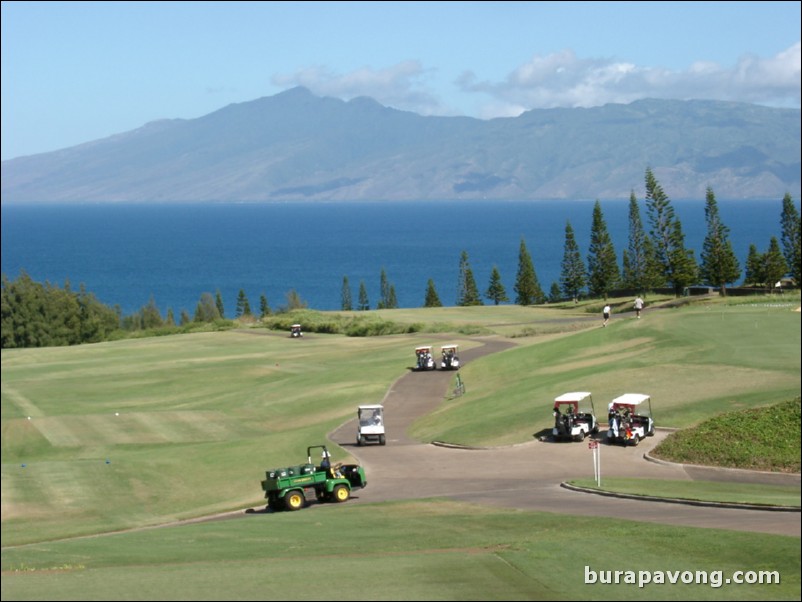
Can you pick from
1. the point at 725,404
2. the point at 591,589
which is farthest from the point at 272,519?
the point at 725,404

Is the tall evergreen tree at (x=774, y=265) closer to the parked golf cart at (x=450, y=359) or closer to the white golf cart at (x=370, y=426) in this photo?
the parked golf cart at (x=450, y=359)

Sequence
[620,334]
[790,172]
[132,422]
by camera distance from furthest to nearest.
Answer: [790,172]
[620,334]
[132,422]

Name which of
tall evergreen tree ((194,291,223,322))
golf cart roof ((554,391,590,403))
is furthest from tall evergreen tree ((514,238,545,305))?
golf cart roof ((554,391,590,403))

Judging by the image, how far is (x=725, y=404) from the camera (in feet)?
124

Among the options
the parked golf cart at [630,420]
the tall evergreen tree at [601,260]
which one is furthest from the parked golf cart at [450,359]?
the tall evergreen tree at [601,260]

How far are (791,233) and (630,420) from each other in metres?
77.4

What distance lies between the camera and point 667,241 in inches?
3027

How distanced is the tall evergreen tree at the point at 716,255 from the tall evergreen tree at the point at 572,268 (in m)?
20.8

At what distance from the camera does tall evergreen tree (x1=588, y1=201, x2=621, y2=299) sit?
96.0 m

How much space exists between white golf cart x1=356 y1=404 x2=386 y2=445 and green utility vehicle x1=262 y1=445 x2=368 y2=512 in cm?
1007

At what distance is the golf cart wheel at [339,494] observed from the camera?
3059 cm

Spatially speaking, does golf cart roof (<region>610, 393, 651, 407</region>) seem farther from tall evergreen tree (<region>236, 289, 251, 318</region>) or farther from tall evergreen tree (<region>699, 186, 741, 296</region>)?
tall evergreen tree (<region>236, 289, 251, 318</region>)

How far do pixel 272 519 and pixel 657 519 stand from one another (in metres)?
10.3

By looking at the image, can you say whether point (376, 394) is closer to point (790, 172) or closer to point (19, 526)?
point (19, 526)
